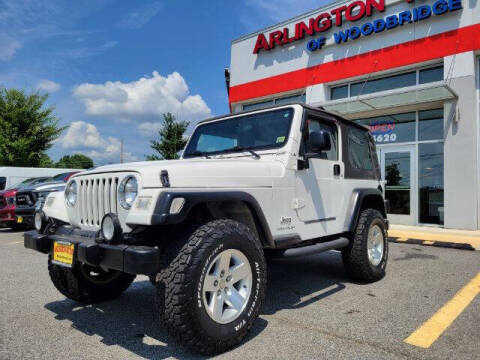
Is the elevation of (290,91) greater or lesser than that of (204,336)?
greater

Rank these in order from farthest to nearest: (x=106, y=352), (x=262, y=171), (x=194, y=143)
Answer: (x=194, y=143) → (x=262, y=171) → (x=106, y=352)

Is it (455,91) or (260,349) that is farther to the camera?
(455,91)

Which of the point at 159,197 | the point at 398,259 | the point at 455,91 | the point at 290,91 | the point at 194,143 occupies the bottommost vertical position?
the point at 398,259

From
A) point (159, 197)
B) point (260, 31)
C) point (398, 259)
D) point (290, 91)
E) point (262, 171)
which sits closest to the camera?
point (159, 197)

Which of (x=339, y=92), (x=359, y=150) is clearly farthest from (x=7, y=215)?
(x=339, y=92)

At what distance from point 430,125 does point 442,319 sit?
8.44 metres

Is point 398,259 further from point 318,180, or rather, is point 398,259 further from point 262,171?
point 262,171

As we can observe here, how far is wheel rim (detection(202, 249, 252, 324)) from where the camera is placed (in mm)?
2635

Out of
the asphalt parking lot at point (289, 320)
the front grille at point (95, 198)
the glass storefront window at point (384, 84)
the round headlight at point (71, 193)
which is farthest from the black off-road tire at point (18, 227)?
the glass storefront window at point (384, 84)

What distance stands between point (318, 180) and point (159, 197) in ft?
6.53

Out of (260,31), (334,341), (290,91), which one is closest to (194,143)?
(334,341)

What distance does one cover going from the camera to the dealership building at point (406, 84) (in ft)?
31.6

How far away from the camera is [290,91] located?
1348cm

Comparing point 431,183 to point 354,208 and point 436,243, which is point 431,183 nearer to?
point 436,243
